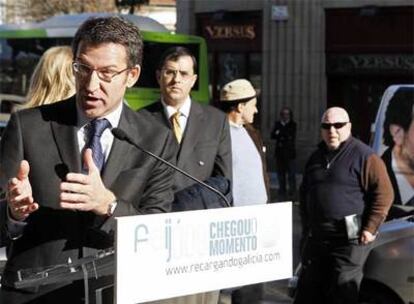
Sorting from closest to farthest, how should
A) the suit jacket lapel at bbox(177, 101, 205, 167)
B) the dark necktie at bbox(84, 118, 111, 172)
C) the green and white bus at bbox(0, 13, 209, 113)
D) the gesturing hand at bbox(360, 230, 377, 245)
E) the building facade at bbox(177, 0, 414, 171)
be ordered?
the dark necktie at bbox(84, 118, 111, 172) < the suit jacket lapel at bbox(177, 101, 205, 167) < the gesturing hand at bbox(360, 230, 377, 245) < the green and white bus at bbox(0, 13, 209, 113) < the building facade at bbox(177, 0, 414, 171)

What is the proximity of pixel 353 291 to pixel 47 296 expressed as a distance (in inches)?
167

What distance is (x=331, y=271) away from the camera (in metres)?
A: 6.79

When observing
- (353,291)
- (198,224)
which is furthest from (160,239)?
(353,291)

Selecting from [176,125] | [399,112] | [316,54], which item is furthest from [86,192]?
[316,54]

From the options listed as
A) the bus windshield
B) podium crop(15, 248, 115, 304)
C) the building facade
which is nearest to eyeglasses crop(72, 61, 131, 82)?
podium crop(15, 248, 115, 304)

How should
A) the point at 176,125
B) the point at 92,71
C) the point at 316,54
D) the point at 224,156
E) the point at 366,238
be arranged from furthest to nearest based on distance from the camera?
1. the point at 316,54
2. the point at 366,238
3. the point at 176,125
4. the point at 224,156
5. the point at 92,71

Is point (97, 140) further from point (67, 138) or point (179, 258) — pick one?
point (179, 258)

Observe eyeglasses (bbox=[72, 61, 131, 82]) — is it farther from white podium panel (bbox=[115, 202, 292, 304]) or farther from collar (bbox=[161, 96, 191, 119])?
collar (bbox=[161, 96, 191, 119])

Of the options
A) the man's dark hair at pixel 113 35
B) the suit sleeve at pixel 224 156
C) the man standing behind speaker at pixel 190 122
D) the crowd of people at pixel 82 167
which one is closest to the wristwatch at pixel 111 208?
the crowd of people at pixel 82 167

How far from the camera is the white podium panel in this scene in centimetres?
263

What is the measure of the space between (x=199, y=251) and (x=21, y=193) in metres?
0.60

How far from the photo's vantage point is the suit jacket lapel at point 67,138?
2812mm

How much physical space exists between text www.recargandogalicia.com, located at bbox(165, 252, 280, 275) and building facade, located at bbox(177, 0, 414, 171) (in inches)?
745

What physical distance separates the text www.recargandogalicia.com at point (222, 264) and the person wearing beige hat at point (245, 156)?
103 inches
